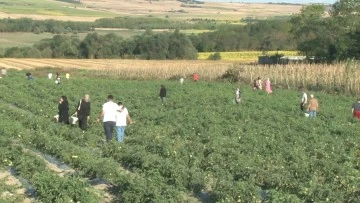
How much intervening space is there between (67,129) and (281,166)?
8.77 meters

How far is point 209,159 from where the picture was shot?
15109 millimetres

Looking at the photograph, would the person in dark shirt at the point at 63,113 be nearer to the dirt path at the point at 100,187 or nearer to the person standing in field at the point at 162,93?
the dirt path at the point at 100,187

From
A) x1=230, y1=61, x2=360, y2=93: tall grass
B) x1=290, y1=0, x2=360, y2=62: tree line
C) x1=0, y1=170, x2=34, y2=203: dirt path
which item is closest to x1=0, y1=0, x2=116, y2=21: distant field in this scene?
x1=290, y1=0, x2=360, y2=62: tree line

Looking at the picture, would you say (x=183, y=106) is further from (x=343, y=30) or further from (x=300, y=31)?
(x=300, y=31)

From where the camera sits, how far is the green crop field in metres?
11.9

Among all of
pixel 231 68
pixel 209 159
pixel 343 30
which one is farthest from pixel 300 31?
pixel 209 159

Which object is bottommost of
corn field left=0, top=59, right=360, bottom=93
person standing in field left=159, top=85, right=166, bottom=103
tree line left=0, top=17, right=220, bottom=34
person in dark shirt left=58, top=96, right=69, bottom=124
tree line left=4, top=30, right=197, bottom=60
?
tree line left=0, top=17, right=220, bottom=34

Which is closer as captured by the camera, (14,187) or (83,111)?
(14,187)

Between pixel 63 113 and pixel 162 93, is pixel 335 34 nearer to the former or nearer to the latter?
pixel 162 93

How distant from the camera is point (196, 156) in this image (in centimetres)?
1616

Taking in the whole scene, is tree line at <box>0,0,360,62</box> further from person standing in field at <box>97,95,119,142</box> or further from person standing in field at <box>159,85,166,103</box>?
person standing in field at <box>97,95,119,142</box>

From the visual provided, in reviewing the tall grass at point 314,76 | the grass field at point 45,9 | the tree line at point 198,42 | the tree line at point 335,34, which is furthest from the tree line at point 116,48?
the grass field at point 45,9

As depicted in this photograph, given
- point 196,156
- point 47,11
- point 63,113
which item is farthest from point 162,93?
point 47,11

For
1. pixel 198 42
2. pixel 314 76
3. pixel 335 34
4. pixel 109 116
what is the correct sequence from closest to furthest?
1. pixel 109 116
2. pixel 314 76
3. pixel 335 34
4. pixel 198 42
